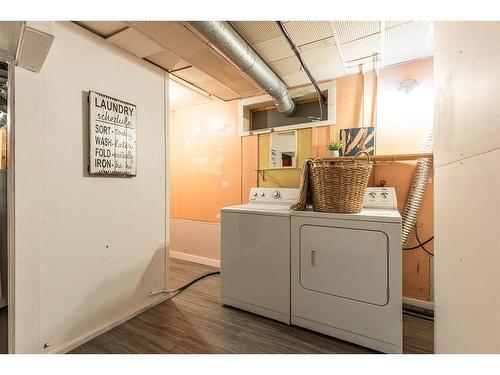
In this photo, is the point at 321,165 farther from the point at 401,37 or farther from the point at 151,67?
the point at 151,67

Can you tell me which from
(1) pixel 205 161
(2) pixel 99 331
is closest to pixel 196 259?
(1) pixel 205 161

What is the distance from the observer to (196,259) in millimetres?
3205

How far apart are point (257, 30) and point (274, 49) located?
0.27 metres

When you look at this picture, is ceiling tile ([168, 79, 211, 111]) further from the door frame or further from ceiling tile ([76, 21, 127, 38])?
the door frame

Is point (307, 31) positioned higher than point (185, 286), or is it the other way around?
point (307, 31)

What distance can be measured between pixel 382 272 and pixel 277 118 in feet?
6.40

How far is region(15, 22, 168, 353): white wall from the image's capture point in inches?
52.0

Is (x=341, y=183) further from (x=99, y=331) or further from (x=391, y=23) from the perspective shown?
(x=99, y=331)

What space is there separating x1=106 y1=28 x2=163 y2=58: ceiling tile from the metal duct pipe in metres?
2.29

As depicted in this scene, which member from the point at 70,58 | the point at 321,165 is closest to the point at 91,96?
the point at 70,58

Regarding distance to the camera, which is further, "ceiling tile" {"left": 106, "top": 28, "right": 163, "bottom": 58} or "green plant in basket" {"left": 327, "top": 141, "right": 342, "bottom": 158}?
"green plant in basket" {"left": 327, "top": 141, "right": 342, "bottom": 158}

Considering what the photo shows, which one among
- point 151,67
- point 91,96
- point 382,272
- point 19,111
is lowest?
point 382,272

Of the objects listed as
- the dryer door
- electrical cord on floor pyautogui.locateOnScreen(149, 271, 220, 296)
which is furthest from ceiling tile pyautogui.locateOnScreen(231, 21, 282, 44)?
A: electrical cord on floor pyautogui.locateOnScreen(149, 271, 220, 296)

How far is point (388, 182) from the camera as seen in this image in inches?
83.4
